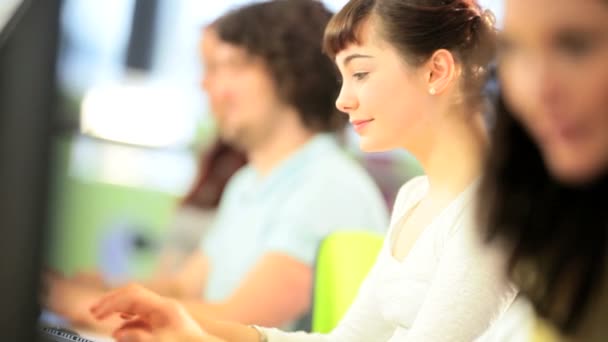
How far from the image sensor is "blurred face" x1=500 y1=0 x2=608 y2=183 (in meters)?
0.77

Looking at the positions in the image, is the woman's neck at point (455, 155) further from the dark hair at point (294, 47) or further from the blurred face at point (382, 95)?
the dark hair at point (294, 47)

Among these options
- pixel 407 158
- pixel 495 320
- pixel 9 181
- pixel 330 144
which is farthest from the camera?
pixel 9 181

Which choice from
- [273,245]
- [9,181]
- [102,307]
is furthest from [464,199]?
[9,181]

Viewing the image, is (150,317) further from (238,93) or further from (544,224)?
(544,224)

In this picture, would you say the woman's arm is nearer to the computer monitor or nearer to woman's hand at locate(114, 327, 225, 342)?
woman's hand at locate(114, 327, 225, 342)

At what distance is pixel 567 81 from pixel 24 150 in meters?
1.07

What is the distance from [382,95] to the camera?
3.66 feet

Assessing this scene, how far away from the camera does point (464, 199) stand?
103 cm

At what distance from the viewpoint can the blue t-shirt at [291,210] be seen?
4.06ft

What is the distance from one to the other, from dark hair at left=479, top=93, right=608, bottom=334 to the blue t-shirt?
1.15 feet

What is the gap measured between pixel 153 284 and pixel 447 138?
0.56 metres

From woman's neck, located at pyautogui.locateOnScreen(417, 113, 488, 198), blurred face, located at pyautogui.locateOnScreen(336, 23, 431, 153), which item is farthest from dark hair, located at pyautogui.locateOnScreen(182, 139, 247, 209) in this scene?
woman's neck, located at pyautogui.locateOnScreen(417, 113, 488, 198)

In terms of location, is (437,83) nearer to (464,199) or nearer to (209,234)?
(464,199)

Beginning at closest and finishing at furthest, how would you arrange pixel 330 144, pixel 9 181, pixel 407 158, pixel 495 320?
pixel 495 320, pixel 407 158, pixel 330 144, pixel 9 181
